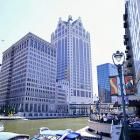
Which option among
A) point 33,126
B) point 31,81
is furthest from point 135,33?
point 31,81

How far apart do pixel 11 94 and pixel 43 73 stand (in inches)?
1336

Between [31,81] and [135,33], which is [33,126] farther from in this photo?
[31,81]

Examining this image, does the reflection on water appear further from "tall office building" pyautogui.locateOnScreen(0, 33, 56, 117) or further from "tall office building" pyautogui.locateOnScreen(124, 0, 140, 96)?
"tall office building" pyautogui.locateOnScreen(0, 33, 56, 117)

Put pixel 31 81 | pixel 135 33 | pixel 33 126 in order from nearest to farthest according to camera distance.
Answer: pixel 135 33 → pixel 33 126 → pixel 31 81

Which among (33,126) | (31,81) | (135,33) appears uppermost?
(31,81)

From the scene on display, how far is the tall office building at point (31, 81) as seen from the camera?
556 ft

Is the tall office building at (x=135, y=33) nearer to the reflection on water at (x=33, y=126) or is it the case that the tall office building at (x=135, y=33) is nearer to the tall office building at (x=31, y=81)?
the reflection on water at (x=33, y=126)

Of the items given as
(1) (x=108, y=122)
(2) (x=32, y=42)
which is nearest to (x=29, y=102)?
(2) (x=32, y=42)

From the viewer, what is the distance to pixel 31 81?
174m

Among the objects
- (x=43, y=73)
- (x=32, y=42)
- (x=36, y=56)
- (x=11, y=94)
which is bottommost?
(x=11, y=94)

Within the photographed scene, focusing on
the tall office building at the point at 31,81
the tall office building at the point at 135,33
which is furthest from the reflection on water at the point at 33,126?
the tall office building at the point at 31,81

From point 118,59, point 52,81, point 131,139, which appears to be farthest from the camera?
point 52,81

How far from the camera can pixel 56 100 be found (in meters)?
197

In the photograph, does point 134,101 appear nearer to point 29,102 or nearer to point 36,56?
point 29,102
